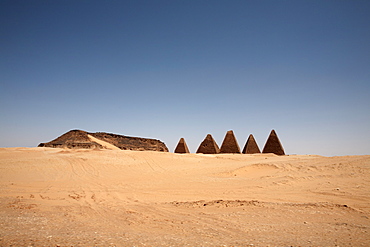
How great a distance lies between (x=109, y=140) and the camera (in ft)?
99.3

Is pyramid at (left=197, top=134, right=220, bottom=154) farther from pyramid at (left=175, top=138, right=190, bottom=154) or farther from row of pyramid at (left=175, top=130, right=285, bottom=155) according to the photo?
pyramid at (left=175, top=138, right=190, bottom=154)

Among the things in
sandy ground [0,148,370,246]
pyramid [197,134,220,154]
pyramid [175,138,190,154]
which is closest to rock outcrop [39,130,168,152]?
pyramid [175,138,190,154]

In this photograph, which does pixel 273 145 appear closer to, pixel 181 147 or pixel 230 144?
pixel 230 144

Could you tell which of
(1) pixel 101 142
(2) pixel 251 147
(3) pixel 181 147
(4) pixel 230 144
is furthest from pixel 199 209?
(3) pixel 181 147

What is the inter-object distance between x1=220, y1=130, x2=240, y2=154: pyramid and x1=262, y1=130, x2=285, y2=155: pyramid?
394 cm

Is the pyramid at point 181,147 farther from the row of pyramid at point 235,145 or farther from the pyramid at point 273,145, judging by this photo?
the pyramid at point 273,145

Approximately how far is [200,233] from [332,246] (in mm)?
1772

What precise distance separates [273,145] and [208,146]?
8402 mm

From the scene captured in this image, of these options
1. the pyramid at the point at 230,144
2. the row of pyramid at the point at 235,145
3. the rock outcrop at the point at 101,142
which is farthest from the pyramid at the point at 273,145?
the rock outcrop at the point at 101,142

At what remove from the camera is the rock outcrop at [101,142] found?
23.6 metres

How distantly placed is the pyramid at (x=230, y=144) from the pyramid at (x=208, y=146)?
3.95ft

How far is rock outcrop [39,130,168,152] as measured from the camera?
2356cm

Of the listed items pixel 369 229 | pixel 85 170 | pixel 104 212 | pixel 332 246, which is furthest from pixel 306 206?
pixel 85 170

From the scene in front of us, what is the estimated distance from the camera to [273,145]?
98.7 ft
